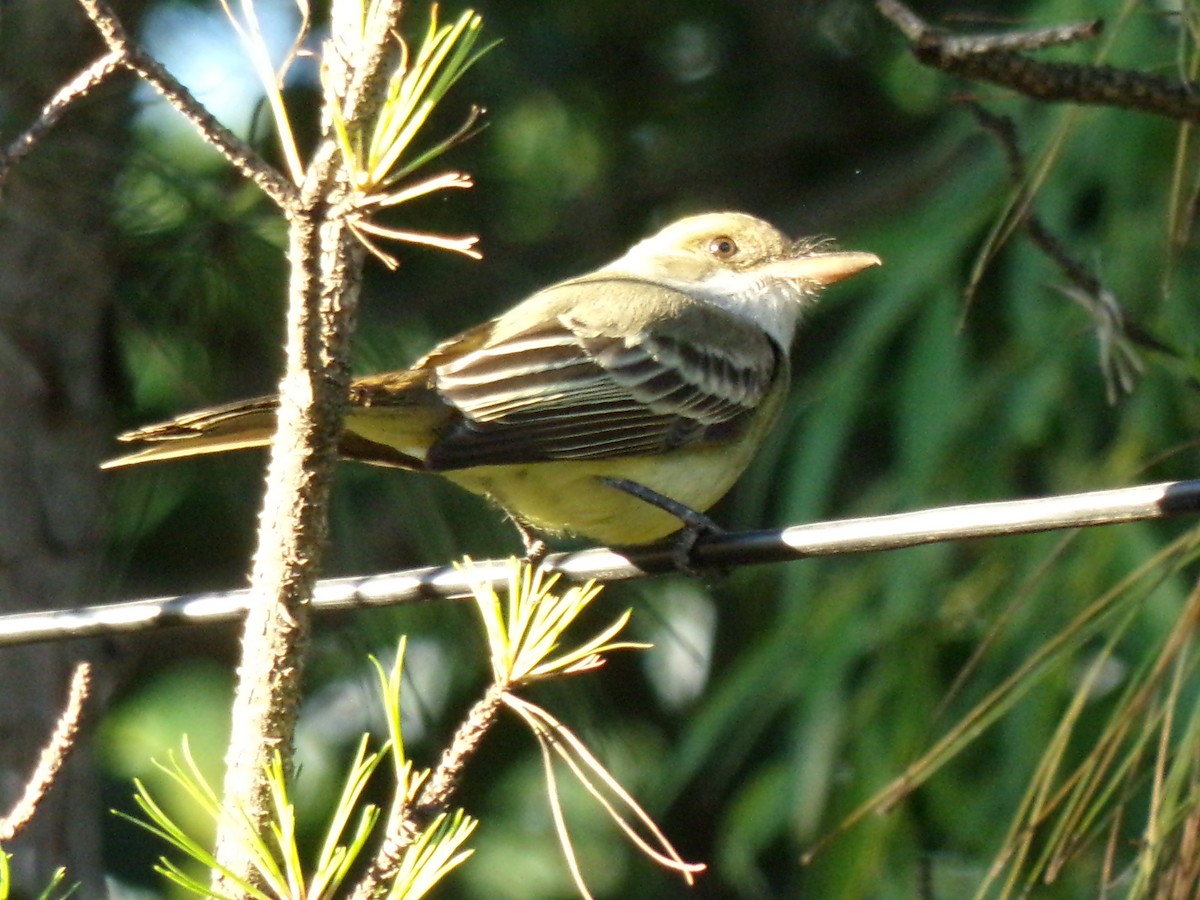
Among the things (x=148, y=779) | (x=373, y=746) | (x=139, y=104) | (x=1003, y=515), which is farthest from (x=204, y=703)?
(x=1003, y=515)

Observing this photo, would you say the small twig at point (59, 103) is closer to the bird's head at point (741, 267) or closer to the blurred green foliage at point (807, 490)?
the blurred green foliage at point (807, 490)

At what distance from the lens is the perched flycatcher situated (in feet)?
10.8

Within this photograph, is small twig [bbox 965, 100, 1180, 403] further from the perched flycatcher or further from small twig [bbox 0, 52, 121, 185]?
small twig [bbox 0, 52, 121, 185]

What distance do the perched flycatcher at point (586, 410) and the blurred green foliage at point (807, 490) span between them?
56 cm

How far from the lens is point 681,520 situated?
3.43 meters

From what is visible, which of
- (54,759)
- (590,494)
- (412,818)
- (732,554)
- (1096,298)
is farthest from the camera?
(590,494)

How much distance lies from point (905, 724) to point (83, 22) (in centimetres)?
270

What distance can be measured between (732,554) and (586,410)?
122 centimetres

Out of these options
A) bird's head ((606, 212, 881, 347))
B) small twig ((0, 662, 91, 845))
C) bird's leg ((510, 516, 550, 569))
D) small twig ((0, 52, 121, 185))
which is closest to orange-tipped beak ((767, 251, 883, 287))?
bird's head ((606, 212, 881, 347))

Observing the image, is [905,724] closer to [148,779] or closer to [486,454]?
[486,454]

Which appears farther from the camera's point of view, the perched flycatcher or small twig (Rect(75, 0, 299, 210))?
the perched flycatcher

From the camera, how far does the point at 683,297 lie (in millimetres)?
4211

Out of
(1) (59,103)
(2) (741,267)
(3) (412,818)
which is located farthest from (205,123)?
(2) (741,267)

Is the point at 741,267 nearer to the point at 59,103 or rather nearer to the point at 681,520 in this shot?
the point at 681,520
